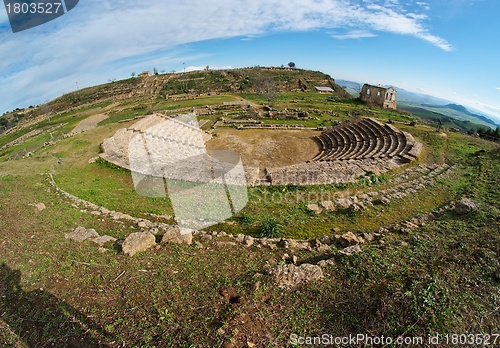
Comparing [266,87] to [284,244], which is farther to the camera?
[266,87]

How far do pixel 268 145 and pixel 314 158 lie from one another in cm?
466

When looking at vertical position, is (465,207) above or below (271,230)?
above

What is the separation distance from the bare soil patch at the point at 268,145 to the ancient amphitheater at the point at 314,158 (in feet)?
3.78

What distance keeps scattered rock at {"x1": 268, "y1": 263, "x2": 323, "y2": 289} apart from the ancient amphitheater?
7.91 m

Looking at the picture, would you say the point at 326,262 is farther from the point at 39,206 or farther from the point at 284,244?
the point at 39,206

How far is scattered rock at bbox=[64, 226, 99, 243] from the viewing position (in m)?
8.87

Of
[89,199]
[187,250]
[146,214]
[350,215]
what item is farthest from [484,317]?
[89,199]

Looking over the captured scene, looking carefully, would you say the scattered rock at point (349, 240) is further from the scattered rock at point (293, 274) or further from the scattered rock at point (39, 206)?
the scattered rock at point (39, 206)

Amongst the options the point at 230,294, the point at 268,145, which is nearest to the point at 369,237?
the point at 230,294

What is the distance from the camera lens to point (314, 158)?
2184cm

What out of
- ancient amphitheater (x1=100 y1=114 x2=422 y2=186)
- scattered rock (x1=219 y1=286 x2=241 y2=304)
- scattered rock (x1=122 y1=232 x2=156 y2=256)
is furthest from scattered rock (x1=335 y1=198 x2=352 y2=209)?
scattered rock (x1=122 y1=232 x2=156 y2=256)

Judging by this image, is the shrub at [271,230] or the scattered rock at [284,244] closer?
the scattered rock at [284,244]

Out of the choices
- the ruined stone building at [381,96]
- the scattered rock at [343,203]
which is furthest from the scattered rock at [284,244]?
the ruined stone building at [381,96]

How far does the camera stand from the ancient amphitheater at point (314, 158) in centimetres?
1531
